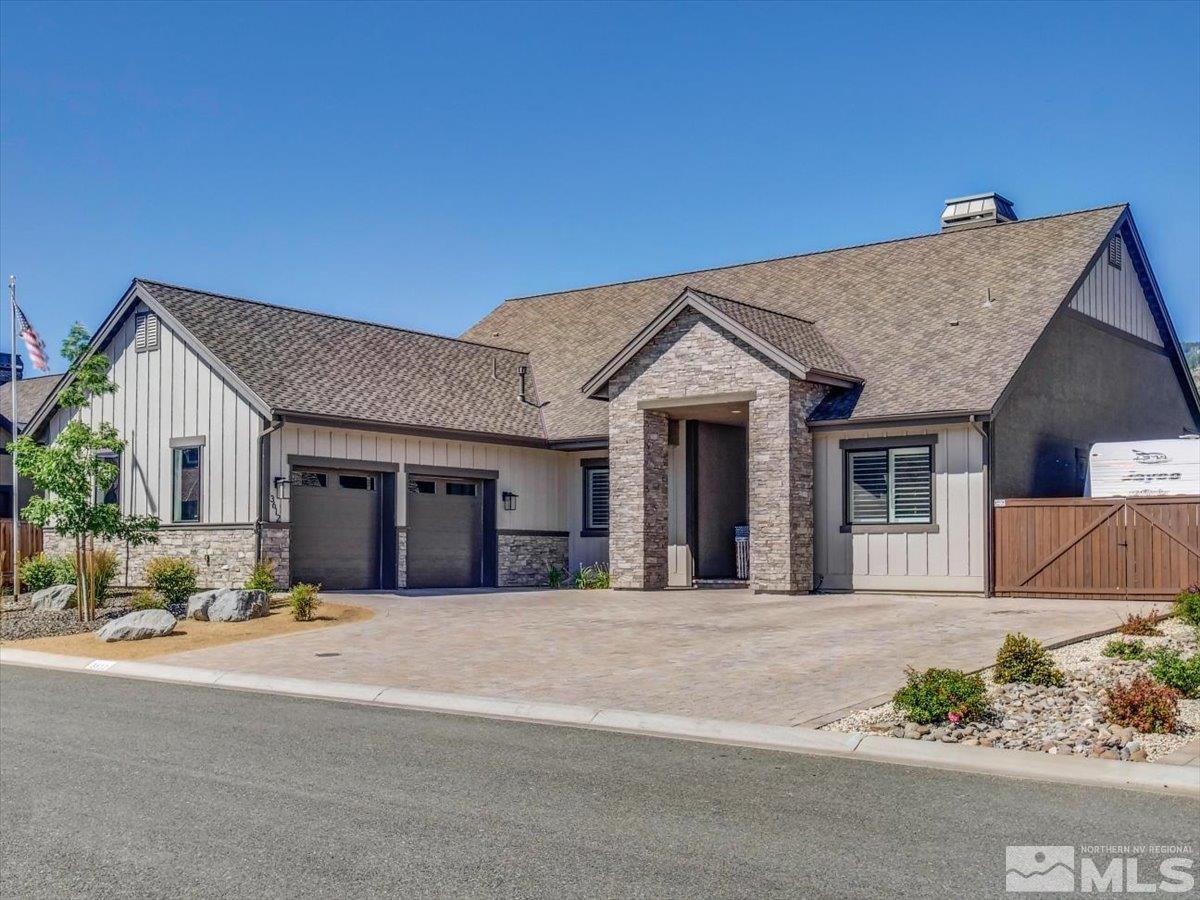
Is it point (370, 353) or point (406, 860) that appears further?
point (370, 353)

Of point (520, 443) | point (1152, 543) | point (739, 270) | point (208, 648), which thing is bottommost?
point (208, 648)

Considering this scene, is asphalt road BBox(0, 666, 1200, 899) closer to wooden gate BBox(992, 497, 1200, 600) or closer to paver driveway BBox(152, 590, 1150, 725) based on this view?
paver driveway BBox(152, 590, 1150, 725)

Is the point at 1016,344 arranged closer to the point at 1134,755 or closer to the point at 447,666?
the point at 447,666

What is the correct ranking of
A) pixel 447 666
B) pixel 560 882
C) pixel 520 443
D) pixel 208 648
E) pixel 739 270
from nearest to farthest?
pixel 560 882, pixel 447 666, pixel 208 648, pixel 520 443, pixel 739 270

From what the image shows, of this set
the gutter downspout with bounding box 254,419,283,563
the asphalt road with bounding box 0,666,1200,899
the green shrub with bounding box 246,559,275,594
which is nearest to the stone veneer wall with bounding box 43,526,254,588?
the gutter downspout with bounding box 254,419,283,563

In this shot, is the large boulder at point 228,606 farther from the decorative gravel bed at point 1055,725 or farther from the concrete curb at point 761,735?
the decorative gravel bed at point 1055,725

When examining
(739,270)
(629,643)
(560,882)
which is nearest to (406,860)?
(560,882)

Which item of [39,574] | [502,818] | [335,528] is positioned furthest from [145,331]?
[502,818]

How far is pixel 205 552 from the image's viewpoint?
25.4 meters

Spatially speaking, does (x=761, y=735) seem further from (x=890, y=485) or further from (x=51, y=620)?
(x=51, y=620)

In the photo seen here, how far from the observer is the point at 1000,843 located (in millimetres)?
7594

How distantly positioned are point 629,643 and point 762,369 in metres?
8.54

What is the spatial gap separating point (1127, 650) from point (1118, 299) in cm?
1644

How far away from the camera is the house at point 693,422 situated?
24.0 m
